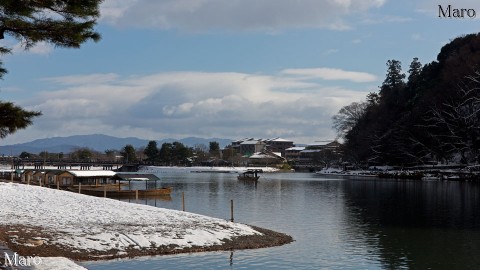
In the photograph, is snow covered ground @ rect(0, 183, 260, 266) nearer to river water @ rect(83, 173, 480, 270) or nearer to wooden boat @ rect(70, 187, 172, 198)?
river water @ rect(83, 173, 480, 270)

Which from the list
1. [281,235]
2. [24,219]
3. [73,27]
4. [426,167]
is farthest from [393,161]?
[73,27]

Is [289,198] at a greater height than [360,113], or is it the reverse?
[360,113]

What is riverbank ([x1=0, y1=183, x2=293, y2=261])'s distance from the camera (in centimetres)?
2600

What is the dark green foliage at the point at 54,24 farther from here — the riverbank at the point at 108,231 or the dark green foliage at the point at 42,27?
the riverbank at the point at 108,231

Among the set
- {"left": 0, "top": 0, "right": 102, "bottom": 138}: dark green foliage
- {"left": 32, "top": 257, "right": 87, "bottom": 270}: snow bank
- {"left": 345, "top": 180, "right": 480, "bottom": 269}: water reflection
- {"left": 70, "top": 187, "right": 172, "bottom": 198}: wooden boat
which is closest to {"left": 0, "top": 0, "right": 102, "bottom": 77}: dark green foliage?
{"left": 0, "top": 0, "right": 102, "bottom": 138}: dark green foliage

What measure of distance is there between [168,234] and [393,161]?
127 metres

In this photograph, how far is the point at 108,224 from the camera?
3219 cm

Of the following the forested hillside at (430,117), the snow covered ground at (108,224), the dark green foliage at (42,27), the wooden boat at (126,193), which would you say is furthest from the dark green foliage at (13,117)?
the forested hillside at (430,117)

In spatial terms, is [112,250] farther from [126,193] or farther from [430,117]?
[430,117]

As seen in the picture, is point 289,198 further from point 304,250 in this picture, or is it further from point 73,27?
point 73,27

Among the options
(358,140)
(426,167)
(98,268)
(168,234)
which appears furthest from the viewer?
(358,140)

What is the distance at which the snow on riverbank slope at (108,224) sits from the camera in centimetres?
2775

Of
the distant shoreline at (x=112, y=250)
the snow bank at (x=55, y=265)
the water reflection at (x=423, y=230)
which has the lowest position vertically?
the water reflection at (x=423, y=230)

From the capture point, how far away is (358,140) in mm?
166250
